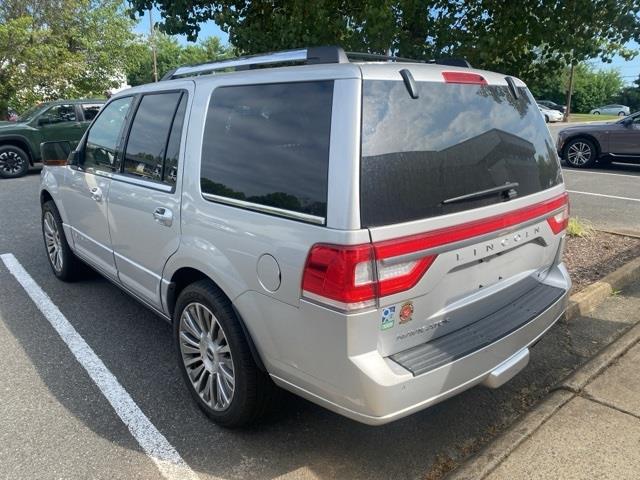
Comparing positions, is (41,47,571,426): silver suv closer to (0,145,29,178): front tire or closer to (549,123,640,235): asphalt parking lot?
(549,123,640,235): asphalt parking lot

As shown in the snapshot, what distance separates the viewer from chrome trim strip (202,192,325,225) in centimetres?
214

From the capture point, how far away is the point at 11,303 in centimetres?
457

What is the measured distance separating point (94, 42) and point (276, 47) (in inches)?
657

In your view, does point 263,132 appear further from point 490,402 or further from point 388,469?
point 490,402

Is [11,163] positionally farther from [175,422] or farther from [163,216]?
[175,422]

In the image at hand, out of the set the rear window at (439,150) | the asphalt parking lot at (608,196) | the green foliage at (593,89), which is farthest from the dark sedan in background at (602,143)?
the green foliage at (593,89)

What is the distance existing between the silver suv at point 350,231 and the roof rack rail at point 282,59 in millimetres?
11

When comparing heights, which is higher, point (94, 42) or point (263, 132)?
point (94, 42)

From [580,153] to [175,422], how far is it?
12375 millimetres

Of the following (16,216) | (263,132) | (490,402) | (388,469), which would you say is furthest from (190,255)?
(16,216)

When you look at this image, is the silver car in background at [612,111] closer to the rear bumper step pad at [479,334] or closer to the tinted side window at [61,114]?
the tinted side window at [61,114]

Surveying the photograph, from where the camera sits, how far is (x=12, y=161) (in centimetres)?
1192

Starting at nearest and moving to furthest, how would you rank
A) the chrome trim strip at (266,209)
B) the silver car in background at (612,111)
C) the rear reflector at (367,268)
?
the rear reflector at (367,268) < the chrome trim strip at (266,209) < the silver car in background at (612,111)

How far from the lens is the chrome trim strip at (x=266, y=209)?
214 centimetres
